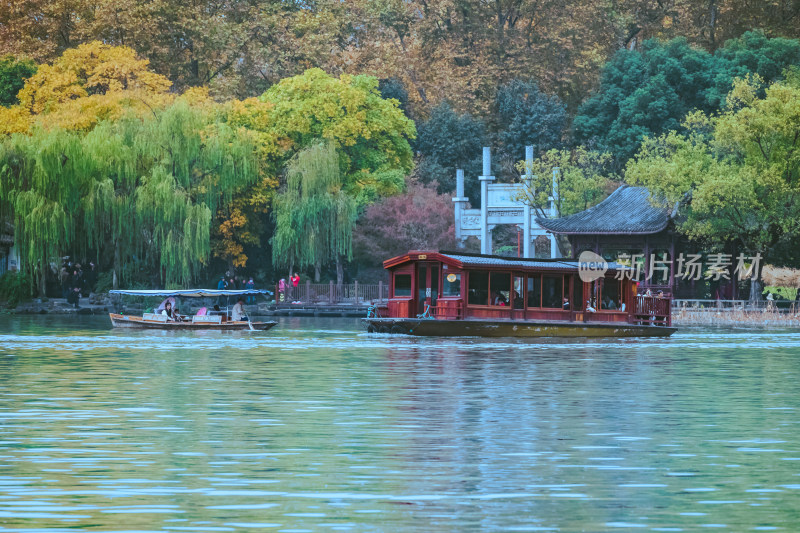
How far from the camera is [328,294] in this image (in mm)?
56281

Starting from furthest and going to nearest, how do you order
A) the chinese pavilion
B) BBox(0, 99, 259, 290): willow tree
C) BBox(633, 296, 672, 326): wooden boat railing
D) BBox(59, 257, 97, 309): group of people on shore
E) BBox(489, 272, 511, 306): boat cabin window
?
BBox(59, 257, 97, 309): group of people on shore, the chinese pavilion, BBox(0, 99, 259, 290): willow tree, BBox(633, 296, 672, 326): wooden boat railing, BBox(489, 272, 511, 306): boat cabin window

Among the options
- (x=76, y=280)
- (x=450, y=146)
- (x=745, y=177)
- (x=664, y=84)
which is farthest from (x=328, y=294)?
(x=664, y=84)

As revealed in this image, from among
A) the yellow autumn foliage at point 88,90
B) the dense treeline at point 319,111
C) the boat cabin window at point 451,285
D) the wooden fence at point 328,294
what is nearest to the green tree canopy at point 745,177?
the dense treeline at point 319,111

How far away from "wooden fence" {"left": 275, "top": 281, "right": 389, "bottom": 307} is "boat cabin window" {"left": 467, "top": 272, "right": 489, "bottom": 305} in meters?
18.1

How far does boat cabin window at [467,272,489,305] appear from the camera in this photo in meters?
37.4

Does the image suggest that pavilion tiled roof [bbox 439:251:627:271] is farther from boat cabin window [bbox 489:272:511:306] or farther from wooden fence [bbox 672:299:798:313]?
wooden fence [bbox 672:299:798:313]

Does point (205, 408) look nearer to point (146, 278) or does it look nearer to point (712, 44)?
point (146, 278)

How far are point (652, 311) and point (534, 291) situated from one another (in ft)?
16.5

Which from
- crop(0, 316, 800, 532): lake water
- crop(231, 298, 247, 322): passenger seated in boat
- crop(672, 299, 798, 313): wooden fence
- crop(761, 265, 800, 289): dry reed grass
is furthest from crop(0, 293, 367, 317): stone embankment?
crop(0, 316, 800, 532): lake water

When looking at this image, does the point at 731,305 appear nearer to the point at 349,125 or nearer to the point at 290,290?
the point at 290,290

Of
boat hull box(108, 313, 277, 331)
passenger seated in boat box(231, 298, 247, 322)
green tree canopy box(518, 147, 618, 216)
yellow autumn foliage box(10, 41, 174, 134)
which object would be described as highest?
yellow autumn foliage box(10, 41, 174, 134)

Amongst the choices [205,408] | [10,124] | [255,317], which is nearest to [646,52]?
[255,317]

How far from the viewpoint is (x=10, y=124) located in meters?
55.1

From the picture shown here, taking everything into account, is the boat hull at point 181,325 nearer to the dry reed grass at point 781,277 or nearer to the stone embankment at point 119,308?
the stone embankment at point 119,308
